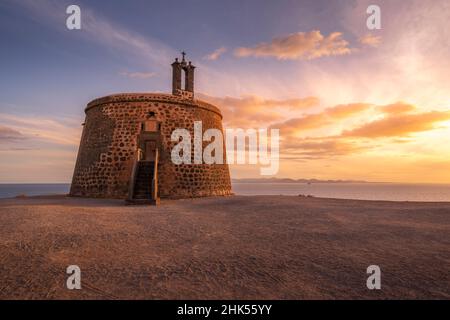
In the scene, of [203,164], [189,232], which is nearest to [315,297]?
[189,232]

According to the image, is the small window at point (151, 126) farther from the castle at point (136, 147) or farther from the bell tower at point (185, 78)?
the bell tower at point (185, 78)

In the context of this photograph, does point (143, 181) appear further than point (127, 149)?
No

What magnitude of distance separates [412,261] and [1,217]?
8555 mm

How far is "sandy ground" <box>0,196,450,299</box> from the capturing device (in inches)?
121

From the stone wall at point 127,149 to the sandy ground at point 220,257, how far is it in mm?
8003

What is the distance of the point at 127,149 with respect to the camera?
1535cm

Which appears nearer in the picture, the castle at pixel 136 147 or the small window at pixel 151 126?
the castle at pixel 136 147

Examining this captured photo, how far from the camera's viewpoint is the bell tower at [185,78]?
57.3ft

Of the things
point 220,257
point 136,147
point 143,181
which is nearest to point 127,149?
point 136,147

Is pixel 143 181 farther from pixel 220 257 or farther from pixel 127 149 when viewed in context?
pixel 220 257

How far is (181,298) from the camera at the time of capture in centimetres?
292

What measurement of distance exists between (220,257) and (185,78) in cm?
1585

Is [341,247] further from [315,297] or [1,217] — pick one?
[1,217]

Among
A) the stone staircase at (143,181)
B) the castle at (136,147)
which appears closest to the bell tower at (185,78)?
the castle at (136,147)
